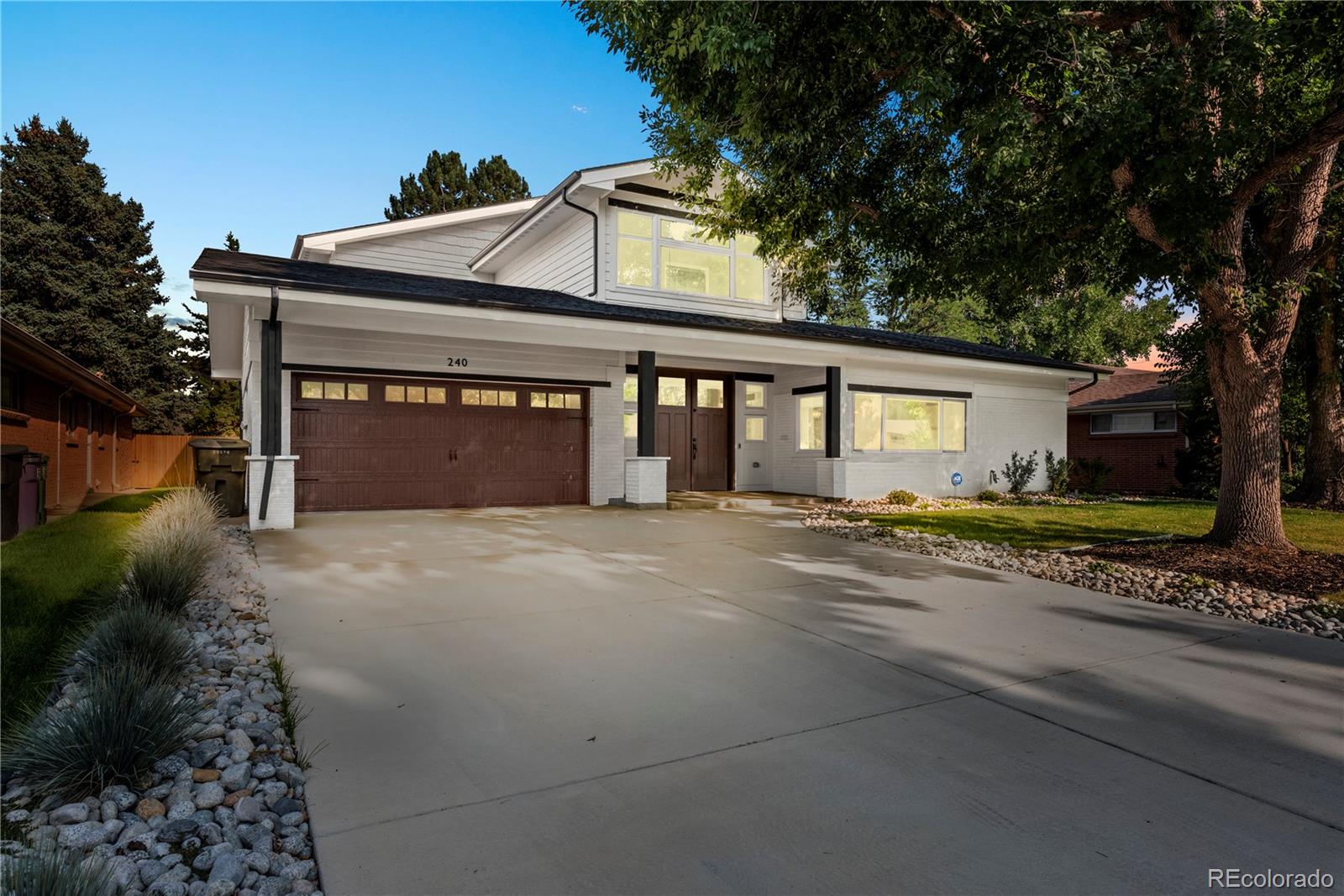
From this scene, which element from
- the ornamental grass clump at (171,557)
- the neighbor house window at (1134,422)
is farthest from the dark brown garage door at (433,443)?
the neighbor house window at (1134,422)

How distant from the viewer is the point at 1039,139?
6648mm

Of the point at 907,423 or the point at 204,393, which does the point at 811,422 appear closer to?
the point at 907,423

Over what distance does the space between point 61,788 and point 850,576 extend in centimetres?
579

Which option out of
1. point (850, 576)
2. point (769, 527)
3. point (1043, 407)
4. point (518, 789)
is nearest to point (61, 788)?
Answer: point (518, 789)

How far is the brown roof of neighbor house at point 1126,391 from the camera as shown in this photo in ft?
68.2

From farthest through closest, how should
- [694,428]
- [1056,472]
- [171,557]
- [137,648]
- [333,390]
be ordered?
[1056,472] < [694,428] < [333,390] < [171,557] < [137,648]

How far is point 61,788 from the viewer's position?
2.46 meters

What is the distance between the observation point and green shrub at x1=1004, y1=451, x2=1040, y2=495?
17141 millimetres

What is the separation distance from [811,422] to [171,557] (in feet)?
41.0

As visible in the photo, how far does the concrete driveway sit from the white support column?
621 centimetres

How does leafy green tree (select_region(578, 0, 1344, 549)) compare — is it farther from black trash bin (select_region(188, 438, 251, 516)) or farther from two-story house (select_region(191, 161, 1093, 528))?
black trash bin (select_region(188, 438, 251, 516))

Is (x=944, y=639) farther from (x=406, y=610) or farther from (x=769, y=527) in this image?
(x=769, y=527)

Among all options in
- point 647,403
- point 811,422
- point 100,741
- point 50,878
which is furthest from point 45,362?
point 811,422

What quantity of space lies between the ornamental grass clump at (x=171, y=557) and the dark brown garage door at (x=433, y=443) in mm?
4025
